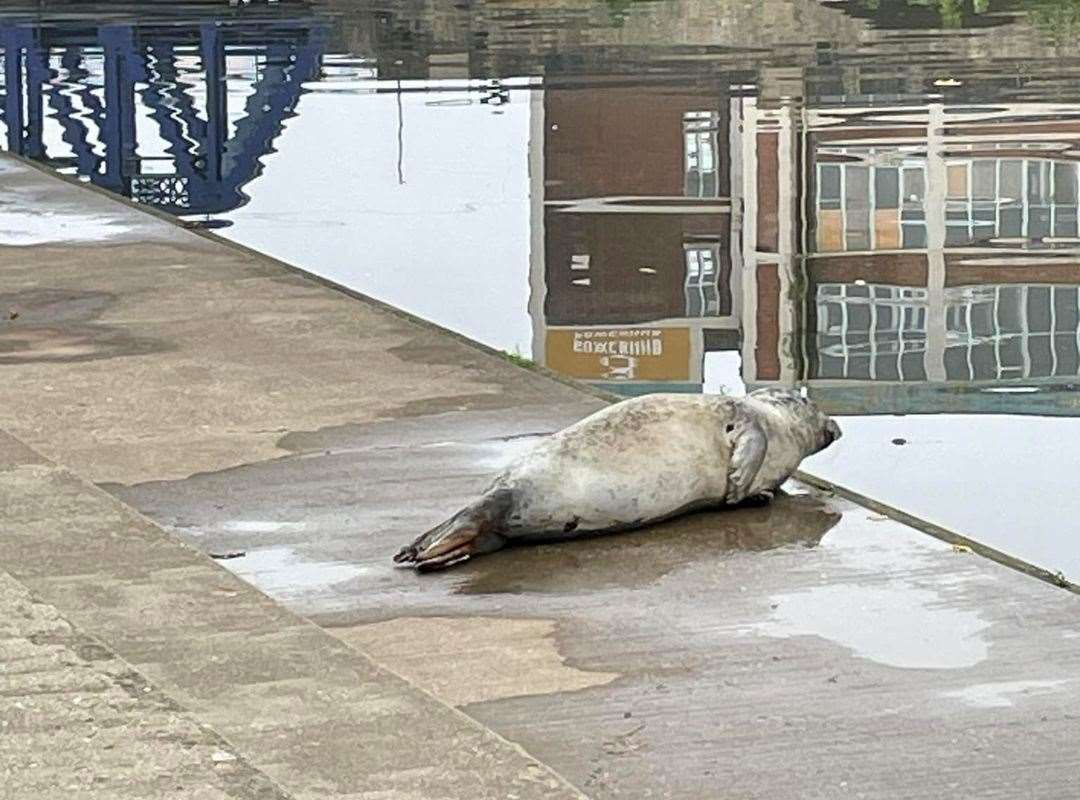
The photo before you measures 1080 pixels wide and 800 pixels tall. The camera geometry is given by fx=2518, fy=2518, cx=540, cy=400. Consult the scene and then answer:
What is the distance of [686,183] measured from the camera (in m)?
20.7

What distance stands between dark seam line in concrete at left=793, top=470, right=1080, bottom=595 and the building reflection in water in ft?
9.18

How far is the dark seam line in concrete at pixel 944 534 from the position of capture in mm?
8633

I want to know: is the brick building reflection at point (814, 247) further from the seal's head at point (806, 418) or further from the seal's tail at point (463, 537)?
the seal's tail at point (463, 537)

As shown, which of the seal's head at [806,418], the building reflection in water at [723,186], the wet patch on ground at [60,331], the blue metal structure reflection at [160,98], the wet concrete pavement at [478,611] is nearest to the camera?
the wet concrete pavement at [478,611]

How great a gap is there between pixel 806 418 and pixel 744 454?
510 mm

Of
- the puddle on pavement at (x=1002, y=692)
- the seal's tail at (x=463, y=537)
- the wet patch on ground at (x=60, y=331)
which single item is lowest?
the puddle on pavement at (x=1002, y=692)

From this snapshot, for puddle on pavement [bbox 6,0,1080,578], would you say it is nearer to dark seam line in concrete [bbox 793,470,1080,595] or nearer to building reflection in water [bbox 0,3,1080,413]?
building reflection in water [bbox 0,3,1080,413]

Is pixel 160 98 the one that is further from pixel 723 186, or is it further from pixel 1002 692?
pixel 1002 692

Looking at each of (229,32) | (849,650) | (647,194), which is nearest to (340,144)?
(647,194)

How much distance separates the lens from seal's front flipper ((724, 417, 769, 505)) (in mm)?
9133

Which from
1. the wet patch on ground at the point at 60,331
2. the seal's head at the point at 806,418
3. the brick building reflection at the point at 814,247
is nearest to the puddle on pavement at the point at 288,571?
the seal's head at the point at 806,418

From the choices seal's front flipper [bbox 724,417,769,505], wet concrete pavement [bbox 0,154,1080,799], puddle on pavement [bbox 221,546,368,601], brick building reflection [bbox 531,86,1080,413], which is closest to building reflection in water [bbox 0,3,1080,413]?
brick building reflection [bbox 531,86,1080,413]

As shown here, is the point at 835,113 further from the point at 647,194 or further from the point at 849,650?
the point at 849,650

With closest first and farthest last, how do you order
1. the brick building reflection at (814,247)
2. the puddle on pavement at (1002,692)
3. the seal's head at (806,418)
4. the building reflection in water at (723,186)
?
the puddle on pavement at (1002,692) → the seal's head at (806,418) → the brick building reflection at (814,247) → the building reflection in water at (723,186)
